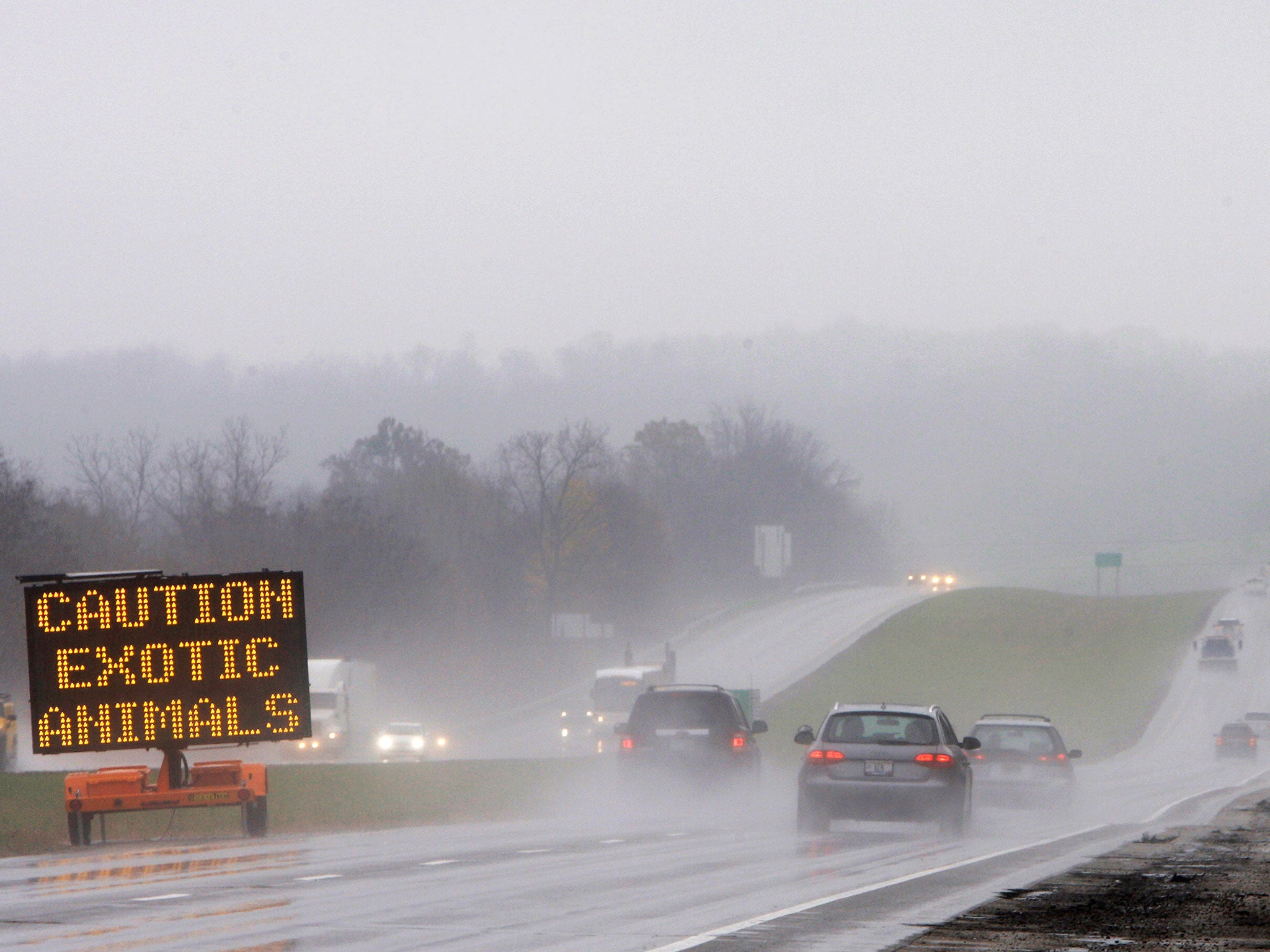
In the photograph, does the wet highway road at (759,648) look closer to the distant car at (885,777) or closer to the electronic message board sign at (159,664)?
the distant car at (885,777)

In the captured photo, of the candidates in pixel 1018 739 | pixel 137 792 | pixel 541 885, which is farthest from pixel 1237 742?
pixel 541 885

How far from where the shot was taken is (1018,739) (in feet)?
98.6

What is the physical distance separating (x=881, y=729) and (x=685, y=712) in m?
5.45

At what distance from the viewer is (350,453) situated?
177 m

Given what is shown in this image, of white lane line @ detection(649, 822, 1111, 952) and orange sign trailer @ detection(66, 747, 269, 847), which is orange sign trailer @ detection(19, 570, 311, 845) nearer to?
orange sign trailer @ detection(66, 747, 269, 847)

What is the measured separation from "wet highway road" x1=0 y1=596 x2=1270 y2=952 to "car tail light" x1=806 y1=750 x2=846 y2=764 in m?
0.90

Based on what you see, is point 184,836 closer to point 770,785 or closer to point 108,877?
point 108,877

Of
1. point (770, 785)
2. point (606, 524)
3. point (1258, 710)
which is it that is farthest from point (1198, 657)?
point (770, 785)

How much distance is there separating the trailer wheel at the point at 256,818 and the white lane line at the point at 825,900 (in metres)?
7.83

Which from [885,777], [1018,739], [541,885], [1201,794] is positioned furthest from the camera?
[1201,794]

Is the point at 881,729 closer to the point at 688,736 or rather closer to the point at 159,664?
the point at 688,736

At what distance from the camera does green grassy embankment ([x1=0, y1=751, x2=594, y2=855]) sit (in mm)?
21969

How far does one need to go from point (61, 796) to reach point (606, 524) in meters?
119

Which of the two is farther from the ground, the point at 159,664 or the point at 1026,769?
the point at 159,664
